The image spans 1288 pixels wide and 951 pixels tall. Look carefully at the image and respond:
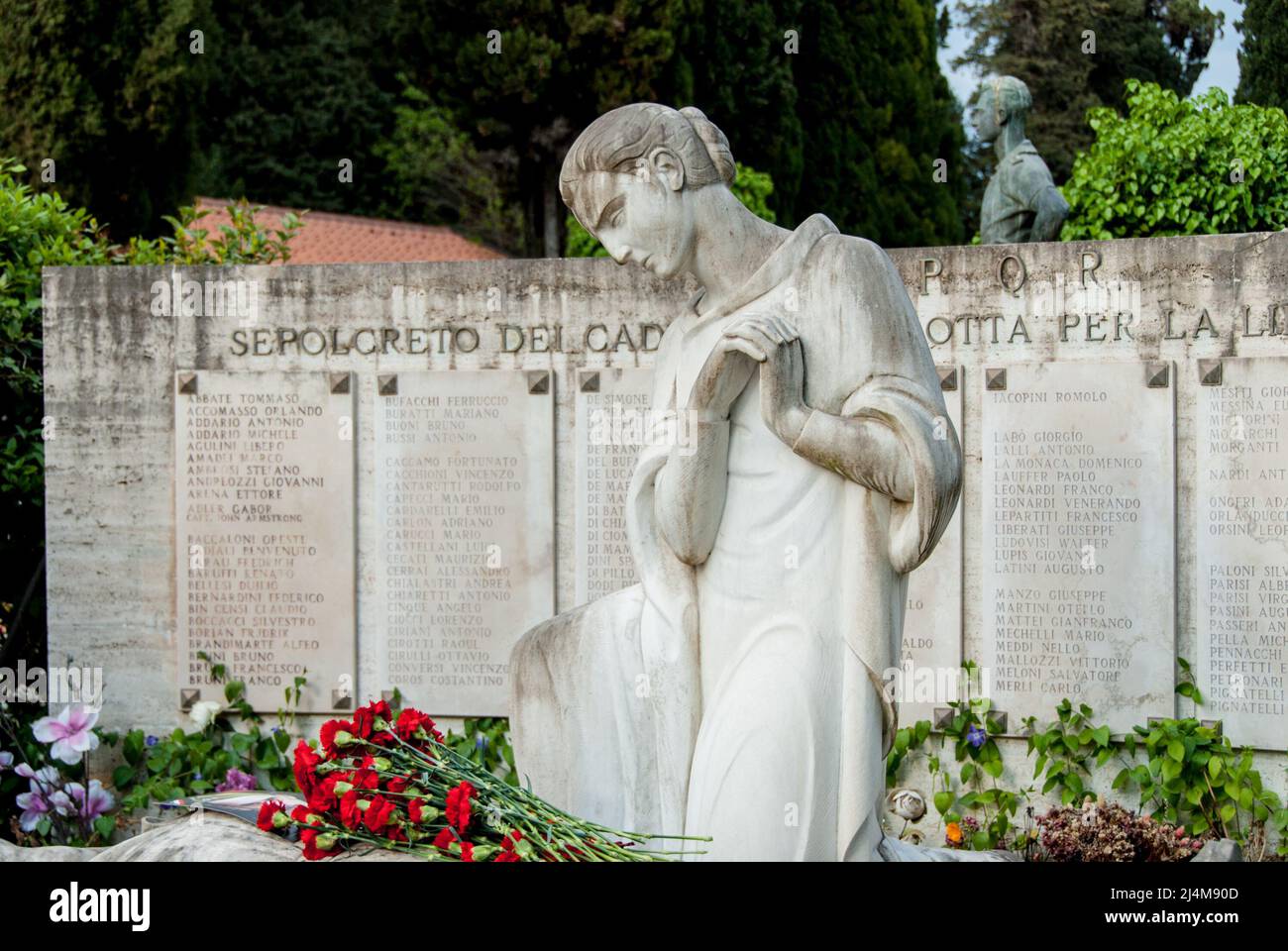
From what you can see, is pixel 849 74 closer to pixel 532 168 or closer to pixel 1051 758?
pixel 532 168

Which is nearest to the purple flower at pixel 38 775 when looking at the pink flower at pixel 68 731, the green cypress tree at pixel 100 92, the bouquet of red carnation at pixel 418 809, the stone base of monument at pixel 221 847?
the pink flower at pixel 68 731

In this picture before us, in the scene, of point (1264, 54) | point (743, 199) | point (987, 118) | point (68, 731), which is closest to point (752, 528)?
point (68, 731)

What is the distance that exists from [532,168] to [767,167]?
290 centimetres

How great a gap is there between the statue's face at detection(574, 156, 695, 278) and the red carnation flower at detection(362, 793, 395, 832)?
4.42 ft

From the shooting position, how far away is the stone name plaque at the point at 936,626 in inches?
301

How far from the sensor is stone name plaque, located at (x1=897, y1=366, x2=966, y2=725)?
7.64m

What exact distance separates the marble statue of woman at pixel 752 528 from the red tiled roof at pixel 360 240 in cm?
1825

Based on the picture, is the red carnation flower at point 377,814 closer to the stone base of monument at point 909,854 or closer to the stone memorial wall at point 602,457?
the stone base of monument at point 909,854

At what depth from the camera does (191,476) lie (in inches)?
325

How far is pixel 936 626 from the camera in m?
7.65

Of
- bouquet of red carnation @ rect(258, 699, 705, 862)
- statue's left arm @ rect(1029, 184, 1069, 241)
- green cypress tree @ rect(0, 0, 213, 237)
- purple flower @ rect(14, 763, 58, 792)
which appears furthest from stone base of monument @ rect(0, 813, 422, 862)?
green cypress tree @ rect(0, 0, 213, 237)

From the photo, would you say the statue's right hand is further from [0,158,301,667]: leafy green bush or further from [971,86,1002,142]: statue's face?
[0,158,301,667]: leafy green bush

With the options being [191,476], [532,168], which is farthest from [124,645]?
[532,168]

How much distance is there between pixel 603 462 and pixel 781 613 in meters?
4.27
